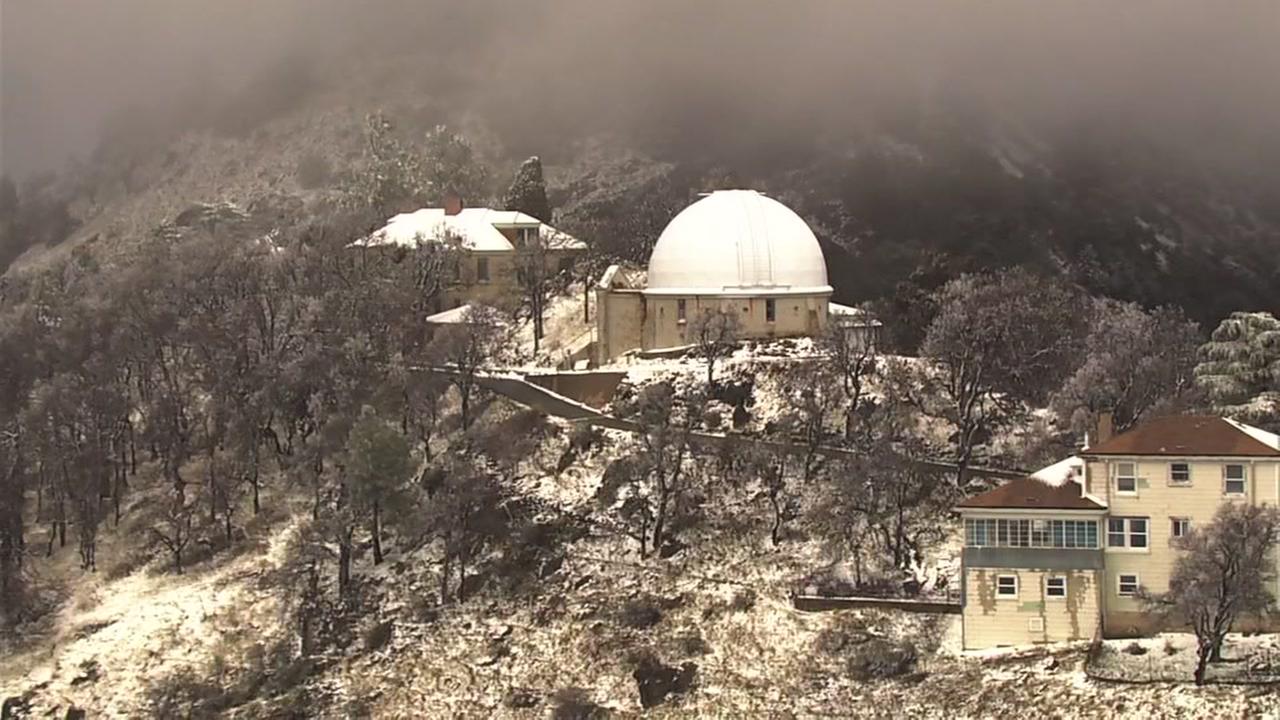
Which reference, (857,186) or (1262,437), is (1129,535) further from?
(857,186)

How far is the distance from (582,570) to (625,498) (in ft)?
13.8

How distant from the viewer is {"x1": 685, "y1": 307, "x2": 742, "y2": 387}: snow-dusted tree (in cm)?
8706

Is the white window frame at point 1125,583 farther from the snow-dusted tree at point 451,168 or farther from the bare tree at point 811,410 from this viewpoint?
the snow-dusted tree at point 451,168

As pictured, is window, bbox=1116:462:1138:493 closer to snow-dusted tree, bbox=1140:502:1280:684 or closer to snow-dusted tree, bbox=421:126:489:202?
snow-dusted tree, bbox=1140:502:1280:684

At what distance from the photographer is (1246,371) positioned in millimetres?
76875

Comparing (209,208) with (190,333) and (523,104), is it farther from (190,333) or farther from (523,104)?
(190,333)

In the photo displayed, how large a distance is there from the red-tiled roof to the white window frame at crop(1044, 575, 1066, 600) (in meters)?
2.09

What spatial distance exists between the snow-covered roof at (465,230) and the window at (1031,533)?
47929 millimetres

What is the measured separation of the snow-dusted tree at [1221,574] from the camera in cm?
5994

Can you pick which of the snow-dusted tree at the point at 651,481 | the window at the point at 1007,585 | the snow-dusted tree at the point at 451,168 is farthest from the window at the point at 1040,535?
the snow-dusted tree at the point at 451,168

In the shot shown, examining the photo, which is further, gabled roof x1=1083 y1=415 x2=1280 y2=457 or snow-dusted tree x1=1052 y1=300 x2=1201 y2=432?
snow-dusted tree x1=1052 y1=300 x2=1201 y2=432

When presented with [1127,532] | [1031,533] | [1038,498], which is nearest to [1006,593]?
[1031,533]

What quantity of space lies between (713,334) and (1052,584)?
28753mm

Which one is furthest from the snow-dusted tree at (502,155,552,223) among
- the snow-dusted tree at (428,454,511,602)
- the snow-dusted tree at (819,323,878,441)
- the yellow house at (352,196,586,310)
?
the snow-dusted tree at (428,454,511,602)
